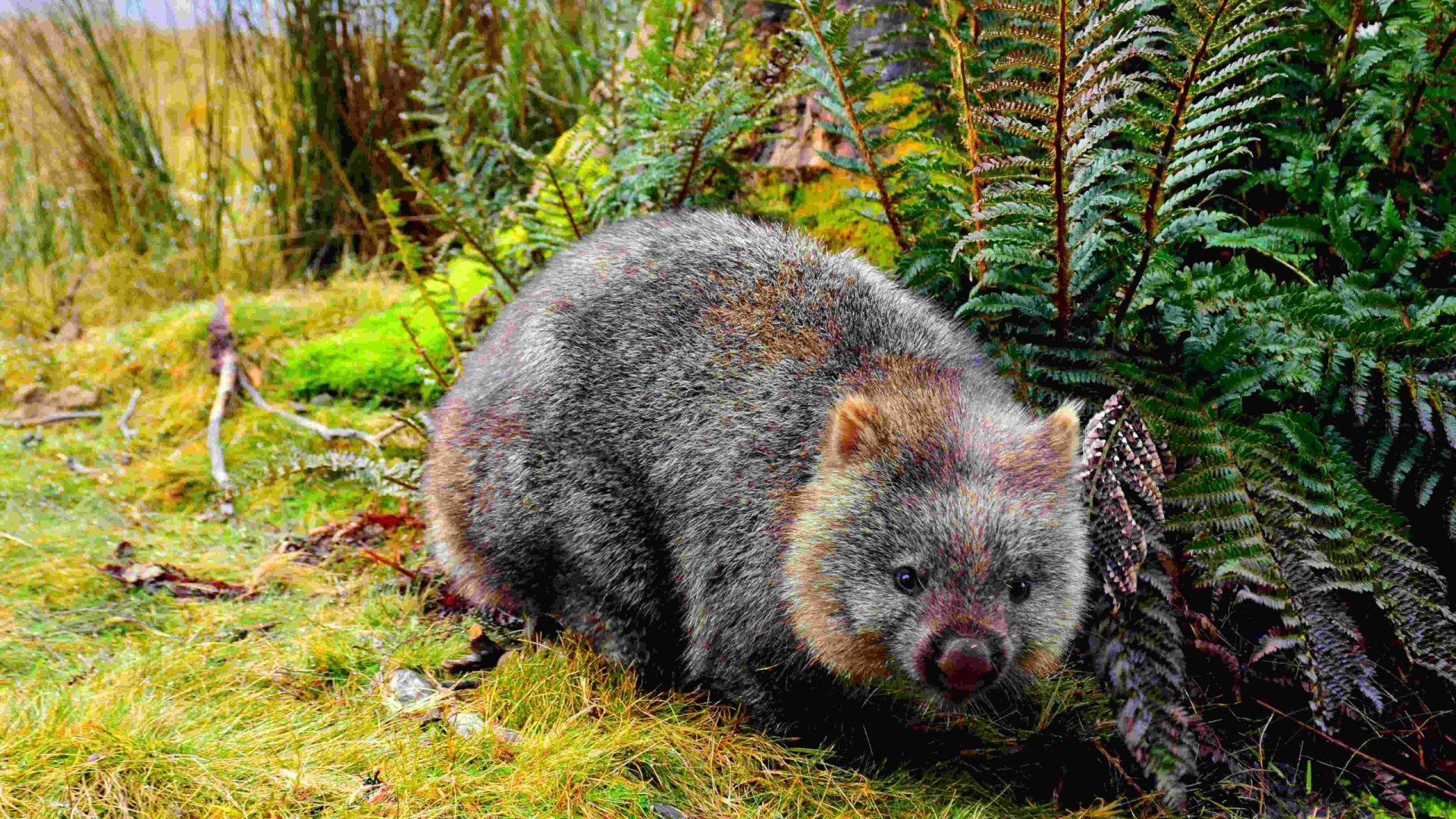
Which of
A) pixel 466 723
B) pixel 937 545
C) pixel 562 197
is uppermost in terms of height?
pixel 562 197

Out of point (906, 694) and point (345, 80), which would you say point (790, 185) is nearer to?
point (906, 694)

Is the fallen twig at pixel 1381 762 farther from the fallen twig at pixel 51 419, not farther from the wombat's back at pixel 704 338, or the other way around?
the fallen twig at pixel 51 419

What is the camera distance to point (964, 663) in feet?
11.5

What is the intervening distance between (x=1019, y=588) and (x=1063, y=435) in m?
0.59

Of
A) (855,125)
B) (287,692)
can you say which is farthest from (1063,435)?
(287,692)

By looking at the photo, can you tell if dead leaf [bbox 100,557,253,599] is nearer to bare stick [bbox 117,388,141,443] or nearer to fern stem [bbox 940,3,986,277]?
bare stick [bbox 117,388,141,443]

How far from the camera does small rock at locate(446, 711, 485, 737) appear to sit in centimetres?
415

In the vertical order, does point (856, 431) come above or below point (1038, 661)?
above

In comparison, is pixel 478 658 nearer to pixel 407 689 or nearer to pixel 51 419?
pixel 407 689

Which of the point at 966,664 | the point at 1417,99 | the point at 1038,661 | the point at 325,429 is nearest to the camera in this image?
the point at 966,664

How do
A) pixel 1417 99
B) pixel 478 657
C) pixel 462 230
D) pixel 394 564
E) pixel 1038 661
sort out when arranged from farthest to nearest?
pixel 462 230 < pixel 394 564 < pixel 478 657 < pixel 1417 99 < pixel 1038 661

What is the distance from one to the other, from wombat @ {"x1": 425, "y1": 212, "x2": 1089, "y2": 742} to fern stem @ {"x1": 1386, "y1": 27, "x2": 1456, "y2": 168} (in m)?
2.03

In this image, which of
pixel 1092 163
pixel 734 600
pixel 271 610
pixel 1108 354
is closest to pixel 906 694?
pixel 734 600

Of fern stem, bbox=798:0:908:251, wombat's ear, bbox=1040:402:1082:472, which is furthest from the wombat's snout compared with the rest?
fern stem, bbox=798:0:908:251
